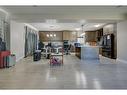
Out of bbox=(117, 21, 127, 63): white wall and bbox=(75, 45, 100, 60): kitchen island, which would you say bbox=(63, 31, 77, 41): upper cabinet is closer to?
bbox=(75, 45, 100, 60): kitchen island

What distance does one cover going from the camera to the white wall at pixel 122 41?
10266 millimetres

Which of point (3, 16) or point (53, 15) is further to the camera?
point (53, 15)

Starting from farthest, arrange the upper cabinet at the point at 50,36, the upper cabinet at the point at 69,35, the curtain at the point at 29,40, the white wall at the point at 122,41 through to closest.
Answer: the upper cabinet at the point at 50,36
the upper cabinet at the point at 69,35
the curtain at the point at 29,40
the white wall at the point at 122,41

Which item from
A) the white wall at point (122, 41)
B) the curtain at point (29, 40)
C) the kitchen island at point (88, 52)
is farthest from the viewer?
the curtain at point (29, 40)

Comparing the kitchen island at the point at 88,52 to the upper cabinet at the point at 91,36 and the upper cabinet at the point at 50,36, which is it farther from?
the upper cabinet at the point at 50,36

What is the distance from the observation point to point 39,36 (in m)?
20.8

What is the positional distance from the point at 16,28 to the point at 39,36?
9915 mm

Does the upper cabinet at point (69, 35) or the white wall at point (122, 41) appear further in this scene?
the upper cabinet at point (69, 35)

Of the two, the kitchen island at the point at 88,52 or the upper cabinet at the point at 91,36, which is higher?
the upper cabinet at the point at 91,36

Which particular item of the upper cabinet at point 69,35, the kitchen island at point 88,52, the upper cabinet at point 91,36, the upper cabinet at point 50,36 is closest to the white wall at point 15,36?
the kitchen island at point 88,52

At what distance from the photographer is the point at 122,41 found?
1073cm
